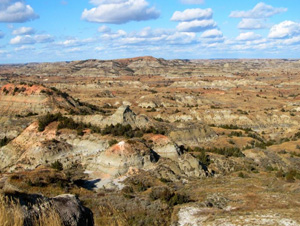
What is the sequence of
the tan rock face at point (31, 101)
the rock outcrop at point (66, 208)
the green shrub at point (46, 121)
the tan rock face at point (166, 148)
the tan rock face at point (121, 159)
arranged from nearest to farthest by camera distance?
the rock outcrop at point (66, 208)
the tan rock face at point (121, 159)
the tan rock face at point (166, 148)
the green shrub at point (46, 121)
the tan rock face at point (31, 101)

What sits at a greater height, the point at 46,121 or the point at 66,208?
the point at 66,208

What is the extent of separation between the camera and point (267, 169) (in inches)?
1373

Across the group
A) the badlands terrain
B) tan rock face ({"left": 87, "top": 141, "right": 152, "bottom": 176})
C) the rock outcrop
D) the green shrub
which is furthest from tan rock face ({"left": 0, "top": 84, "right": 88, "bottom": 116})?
the rock outcrop

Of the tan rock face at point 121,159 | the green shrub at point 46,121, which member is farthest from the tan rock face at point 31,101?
the tan rock face at point 121,159

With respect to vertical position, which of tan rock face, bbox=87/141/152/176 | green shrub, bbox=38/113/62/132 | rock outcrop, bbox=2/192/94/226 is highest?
rock outcrop, bbox=2/192/94/226

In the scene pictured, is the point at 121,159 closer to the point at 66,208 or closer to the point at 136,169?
the point at 136,169

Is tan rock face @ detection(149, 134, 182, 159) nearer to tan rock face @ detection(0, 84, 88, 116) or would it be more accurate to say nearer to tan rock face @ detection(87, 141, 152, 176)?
tan rock face @ detection(87, 141, 152, 176)

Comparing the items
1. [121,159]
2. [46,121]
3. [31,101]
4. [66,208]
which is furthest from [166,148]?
[31,101]

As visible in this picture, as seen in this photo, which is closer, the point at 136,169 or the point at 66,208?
the point at 66,208

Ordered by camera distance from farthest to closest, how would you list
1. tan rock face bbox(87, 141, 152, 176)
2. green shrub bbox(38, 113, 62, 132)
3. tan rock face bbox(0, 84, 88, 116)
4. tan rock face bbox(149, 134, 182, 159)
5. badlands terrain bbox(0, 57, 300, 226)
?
tan rock face bbox(0, 84, 88, 116) < green shrub bbox(38, 113, 62, 132) < tan rock face bbox(149, 134, 182, 159) < tan rock face bbox(87, 141, 152, 176) < badlands terrain bbox(0, 57, 300, 226)

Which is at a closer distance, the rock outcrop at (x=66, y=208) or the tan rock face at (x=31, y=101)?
the rock outcrop at (x=66, y=208)

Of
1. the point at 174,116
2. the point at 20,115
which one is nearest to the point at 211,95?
the point at 174,116

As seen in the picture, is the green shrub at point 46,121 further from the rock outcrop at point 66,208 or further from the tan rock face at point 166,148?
the rock outcrop at point 66,208

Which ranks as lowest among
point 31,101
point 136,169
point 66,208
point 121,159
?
point 136,169
